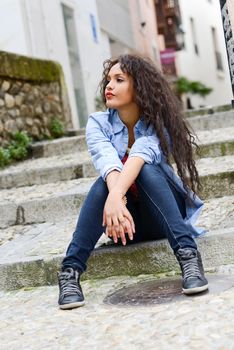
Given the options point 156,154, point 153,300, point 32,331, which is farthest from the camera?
point 156,154

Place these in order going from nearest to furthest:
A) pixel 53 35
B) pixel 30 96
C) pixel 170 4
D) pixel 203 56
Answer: pixel 30 96
pixel 53 35
pixel 170 4
pixel 203 56

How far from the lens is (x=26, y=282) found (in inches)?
140

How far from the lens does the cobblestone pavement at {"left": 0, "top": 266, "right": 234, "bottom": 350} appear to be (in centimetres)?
236

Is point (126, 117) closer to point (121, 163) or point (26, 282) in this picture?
point (121, 163)

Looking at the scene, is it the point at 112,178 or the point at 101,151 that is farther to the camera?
the point at 101,151

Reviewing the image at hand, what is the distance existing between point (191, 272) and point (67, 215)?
75.7 inches

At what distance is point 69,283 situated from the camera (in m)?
3.00

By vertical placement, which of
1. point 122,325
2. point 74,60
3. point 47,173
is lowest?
point 122,325

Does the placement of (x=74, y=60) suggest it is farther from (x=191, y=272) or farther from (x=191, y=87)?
(x=191, y=87)

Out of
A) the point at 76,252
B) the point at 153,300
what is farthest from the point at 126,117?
the point at 153,300

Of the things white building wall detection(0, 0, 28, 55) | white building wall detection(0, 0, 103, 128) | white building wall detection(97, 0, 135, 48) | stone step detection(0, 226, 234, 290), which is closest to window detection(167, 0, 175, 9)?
white building wall detection(97, 0, 135, 48)

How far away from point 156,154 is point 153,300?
687 millimetres

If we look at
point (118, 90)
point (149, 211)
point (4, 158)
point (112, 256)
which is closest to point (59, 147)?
point (4, 158)

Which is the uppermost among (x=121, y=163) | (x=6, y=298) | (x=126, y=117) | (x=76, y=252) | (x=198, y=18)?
(x=198, y=18)
